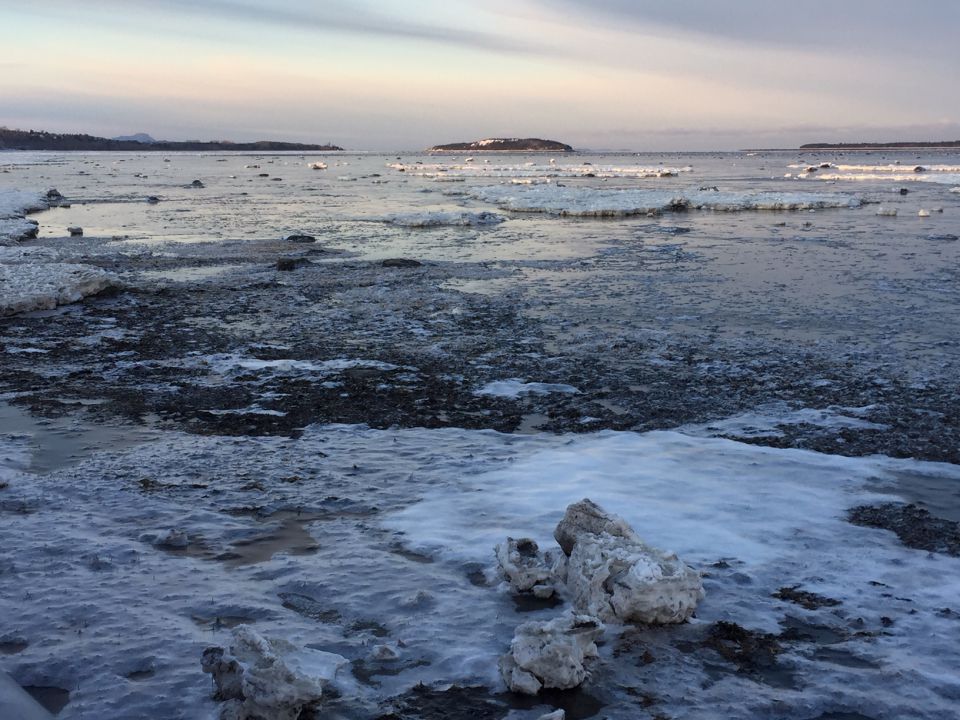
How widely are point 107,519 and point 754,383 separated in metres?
6.17

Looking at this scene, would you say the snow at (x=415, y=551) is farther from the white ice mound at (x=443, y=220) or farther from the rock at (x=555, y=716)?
the white ice mound at (x=443, y=220)

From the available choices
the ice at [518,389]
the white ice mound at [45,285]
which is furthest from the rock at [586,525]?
the white ice mound at [45,285]

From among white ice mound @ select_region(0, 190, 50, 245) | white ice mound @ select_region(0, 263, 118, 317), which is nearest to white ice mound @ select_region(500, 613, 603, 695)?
white ice mound @ select_region(0, 263, 118, 317)

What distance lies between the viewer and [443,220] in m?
25.4

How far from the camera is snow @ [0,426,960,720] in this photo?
140 inches

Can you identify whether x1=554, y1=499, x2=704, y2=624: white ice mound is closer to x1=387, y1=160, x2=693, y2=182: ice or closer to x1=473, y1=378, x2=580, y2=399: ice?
x1=473, y1=378, x2=580, y2=399: ice

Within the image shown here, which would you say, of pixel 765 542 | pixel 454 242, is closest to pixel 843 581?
pixel 765 542

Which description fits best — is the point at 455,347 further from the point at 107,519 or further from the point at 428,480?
the point at 107,519

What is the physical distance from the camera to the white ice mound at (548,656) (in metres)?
3.45

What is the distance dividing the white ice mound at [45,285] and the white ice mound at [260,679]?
984 centimetres

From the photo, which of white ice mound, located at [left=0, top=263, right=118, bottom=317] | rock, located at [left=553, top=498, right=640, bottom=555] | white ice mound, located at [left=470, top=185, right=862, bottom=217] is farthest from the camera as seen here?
white ice mound, located at [left=470, top=185, right=862, bottom=217]

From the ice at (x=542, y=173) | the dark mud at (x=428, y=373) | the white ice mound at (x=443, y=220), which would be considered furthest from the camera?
the ice at (x=542, y=173)

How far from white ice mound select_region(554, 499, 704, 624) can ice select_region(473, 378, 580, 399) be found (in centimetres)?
343

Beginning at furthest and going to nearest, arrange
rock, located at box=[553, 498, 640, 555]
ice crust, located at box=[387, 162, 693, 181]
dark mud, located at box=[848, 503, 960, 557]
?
ice crust, located at box=[387, 162, 693, 181]
dark mud, located at box=[848, 503, 960, 557]
rock, located at box=[553, 498, 640, 555]
